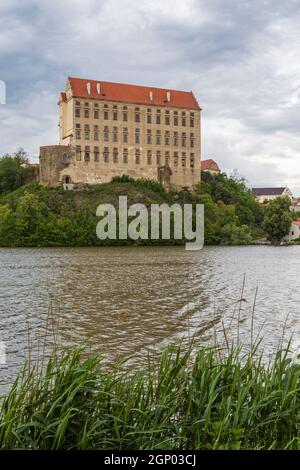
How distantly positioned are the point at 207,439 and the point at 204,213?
259 feet

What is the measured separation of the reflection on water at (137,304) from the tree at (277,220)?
4984 cm

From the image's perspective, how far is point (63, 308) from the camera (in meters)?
19.9

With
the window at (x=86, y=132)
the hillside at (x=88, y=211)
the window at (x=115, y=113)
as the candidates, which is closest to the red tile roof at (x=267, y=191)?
the hillside at (x=88, y=211)

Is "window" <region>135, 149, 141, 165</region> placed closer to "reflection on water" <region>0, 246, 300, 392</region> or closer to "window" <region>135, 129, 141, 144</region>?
"window" <region>135, 129, 141, 144</region>

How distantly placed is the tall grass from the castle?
7670cm

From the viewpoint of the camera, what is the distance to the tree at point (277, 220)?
282ft

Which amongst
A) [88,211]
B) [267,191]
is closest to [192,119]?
[88,211]

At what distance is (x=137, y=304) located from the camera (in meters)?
21.1

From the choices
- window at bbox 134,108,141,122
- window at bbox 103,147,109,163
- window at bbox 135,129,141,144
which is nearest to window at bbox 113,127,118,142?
window at bbox 103,147,109,163

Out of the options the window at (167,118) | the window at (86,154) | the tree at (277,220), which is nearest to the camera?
Result: the window at (86,154)

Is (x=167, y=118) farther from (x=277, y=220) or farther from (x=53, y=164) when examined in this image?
(x=277, y=220)

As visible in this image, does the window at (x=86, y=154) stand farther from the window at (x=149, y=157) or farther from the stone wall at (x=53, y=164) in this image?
the window at (x=149, y=157)

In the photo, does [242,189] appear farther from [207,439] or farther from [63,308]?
[207,439]
